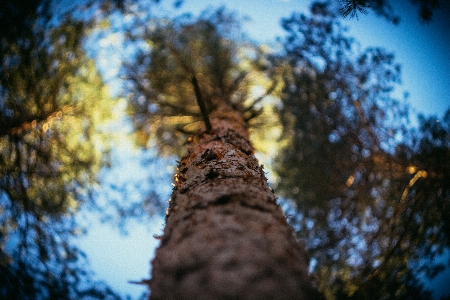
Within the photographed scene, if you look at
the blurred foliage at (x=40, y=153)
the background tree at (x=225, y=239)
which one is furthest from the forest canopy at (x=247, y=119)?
the background tree at (x=225, y=239)

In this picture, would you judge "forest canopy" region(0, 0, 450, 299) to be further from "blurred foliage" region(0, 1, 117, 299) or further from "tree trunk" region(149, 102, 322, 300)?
"tree trunk" region(149, 102, 322, 300)

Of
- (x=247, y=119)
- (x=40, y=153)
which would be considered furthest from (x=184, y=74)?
(x=40, y=153)

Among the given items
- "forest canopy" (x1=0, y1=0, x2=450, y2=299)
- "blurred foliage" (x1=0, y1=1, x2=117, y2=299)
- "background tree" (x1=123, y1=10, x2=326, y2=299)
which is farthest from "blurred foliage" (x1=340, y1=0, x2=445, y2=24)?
"blurred foliage" (x1=0, y1=1, x2=117, y2=299)

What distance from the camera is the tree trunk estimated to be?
0.82 meters

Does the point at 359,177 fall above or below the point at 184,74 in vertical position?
below

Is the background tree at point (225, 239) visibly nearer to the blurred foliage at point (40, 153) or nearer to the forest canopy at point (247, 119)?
the forest canopy at point (247, 119)

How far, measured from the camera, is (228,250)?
35.5 inches

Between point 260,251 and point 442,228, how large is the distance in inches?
130

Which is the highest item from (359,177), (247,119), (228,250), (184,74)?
(184,74)

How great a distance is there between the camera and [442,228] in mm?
2912

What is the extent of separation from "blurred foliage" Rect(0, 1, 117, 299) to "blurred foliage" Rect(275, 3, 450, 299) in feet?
12.4

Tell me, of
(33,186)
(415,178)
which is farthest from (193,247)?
(33,186)

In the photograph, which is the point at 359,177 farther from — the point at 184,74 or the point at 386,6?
the point at 184,74

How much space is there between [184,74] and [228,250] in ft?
17.1
